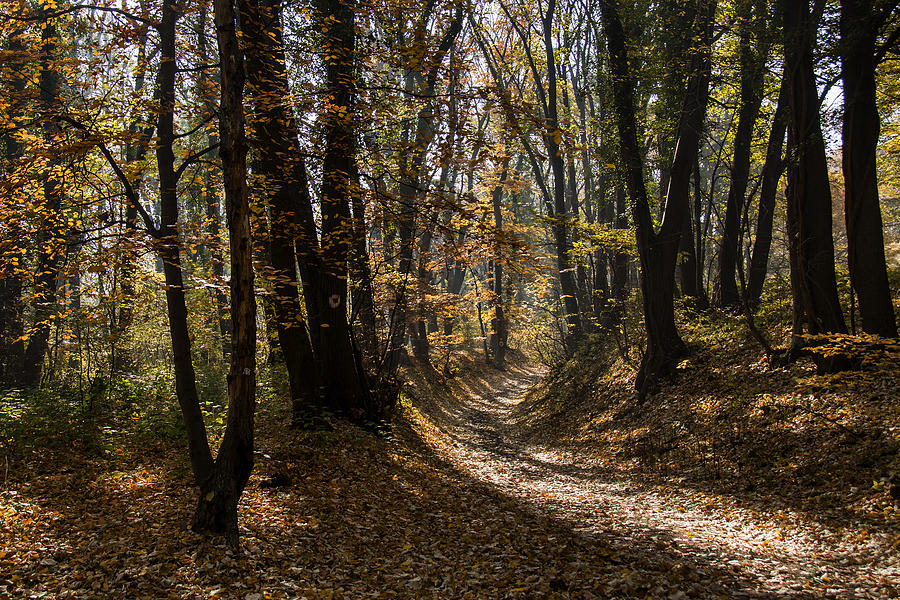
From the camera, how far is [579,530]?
5.58m

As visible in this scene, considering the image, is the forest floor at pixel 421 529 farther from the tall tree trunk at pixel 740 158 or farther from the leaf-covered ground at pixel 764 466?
the tall tree trunk at pixel 740 158

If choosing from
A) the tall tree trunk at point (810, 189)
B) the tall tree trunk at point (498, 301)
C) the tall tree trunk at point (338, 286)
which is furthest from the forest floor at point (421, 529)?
the tall tree trunk at point (498, 301)

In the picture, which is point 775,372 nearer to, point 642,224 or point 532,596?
point 642,224

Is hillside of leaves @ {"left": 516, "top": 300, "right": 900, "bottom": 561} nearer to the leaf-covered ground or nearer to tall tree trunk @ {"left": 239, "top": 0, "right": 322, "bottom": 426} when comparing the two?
the leaf-covered ground

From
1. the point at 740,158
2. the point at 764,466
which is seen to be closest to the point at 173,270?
the point at 764,466

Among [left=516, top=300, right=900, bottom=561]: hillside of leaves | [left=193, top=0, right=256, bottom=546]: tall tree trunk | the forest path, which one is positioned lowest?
the forest path

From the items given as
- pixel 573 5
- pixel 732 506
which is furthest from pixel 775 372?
pixel 573 5

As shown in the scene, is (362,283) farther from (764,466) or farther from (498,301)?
(498,301)

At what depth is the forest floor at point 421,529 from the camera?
4.12 metres

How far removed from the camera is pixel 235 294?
4453 mm

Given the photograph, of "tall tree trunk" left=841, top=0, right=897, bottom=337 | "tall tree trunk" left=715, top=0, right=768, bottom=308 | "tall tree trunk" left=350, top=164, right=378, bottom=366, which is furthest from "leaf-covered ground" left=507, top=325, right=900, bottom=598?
"tall tree trunk" left=350, top=164, right=378, bottom=366

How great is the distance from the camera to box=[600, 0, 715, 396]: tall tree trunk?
1037 centimetres

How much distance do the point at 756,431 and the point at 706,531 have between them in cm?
245

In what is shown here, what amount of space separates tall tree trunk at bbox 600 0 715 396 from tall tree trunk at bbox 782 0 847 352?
9.33ft
